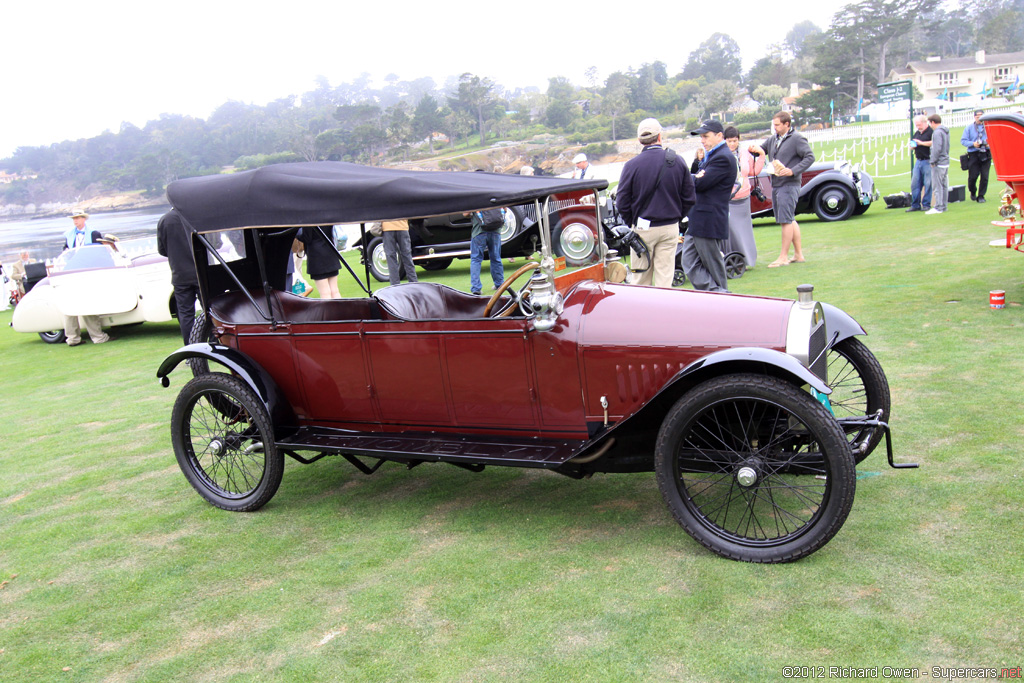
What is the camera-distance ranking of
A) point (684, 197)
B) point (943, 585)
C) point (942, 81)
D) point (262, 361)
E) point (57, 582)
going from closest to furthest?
1. point (943, 585)
2. point (57, 582)
3. point (262, 361)
4. point (684, 197)
5. point (942, 81)

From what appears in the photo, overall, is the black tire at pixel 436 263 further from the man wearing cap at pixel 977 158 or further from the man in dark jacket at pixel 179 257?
the man wearing cap at pixel 977 158

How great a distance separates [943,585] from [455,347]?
7.46 ft

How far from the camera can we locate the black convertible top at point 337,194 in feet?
11.0

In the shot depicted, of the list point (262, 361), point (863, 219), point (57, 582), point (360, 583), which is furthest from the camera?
point (863, 219)

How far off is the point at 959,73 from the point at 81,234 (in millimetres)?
111901

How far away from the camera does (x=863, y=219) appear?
44.2 feet

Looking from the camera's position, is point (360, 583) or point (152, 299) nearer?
point (360, 583)

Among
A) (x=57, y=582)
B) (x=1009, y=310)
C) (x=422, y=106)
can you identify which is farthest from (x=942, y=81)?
(x=57, y=582)

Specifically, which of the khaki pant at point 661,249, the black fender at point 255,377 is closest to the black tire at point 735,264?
the khaki pant at point 661,249

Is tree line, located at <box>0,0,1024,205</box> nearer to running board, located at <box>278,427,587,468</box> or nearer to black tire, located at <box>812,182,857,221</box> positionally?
black tire, located at <box>812,182,857,221</box>

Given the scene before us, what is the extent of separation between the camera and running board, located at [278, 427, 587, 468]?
3389 millimetres

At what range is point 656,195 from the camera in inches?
266

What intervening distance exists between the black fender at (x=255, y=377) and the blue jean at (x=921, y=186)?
13135 mm

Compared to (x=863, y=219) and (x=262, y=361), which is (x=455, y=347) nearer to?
(x=262, y=361)
